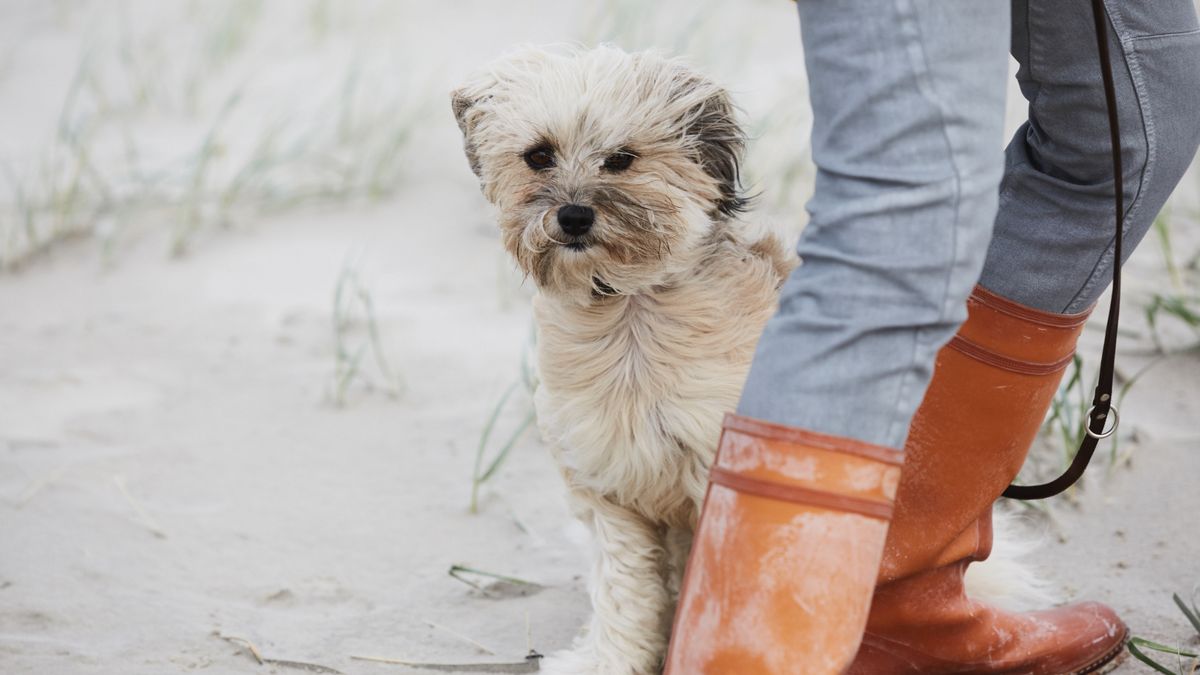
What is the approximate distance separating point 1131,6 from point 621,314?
98 centimetres

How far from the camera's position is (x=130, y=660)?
83.7 inches

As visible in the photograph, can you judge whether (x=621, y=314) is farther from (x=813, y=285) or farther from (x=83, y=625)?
(x=83, y=625)

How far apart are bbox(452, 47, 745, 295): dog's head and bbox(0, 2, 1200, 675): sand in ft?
2.60

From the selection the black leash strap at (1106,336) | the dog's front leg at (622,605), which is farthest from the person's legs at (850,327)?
the dog's front leg at (622,605)

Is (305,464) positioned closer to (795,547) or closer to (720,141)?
(720,141)

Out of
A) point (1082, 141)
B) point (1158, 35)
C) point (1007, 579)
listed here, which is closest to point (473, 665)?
point (1007, 579)

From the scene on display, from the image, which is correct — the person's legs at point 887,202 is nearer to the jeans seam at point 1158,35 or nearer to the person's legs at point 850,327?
the person's legs at point 850,327

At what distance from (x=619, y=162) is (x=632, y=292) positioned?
0.86 feet

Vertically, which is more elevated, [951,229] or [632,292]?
[951,229]

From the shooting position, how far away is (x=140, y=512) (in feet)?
9.49

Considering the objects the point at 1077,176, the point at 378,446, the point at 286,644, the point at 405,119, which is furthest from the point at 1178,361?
the point at 405,119

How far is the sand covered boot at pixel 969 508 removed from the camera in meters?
1.90

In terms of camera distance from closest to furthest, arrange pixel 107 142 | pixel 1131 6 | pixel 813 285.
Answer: pixel 813 285, pixel 1131 6, pixel 107 142

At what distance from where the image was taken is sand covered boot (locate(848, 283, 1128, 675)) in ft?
6.24
